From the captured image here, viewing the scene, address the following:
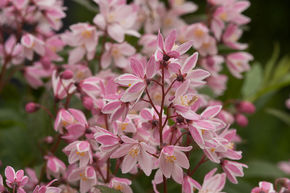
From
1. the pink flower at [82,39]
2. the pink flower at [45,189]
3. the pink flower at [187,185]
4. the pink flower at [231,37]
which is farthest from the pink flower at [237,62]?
the pink flower at [45,189]

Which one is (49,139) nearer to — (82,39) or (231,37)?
(82,39)

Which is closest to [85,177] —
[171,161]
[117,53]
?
[171,161]

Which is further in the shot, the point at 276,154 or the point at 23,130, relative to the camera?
the point at 276,154

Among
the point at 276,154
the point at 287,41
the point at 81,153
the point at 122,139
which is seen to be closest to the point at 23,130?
the point at 81,153

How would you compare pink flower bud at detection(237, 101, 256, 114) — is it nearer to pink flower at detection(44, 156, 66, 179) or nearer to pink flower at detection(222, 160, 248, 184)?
pink flower at detection(222, 160, 248, 184)

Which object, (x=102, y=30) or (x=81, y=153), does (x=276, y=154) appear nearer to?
(x=102, y=30)

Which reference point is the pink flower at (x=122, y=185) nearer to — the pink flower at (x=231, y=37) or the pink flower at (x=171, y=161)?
the pink flower at (x=171, y=161)
